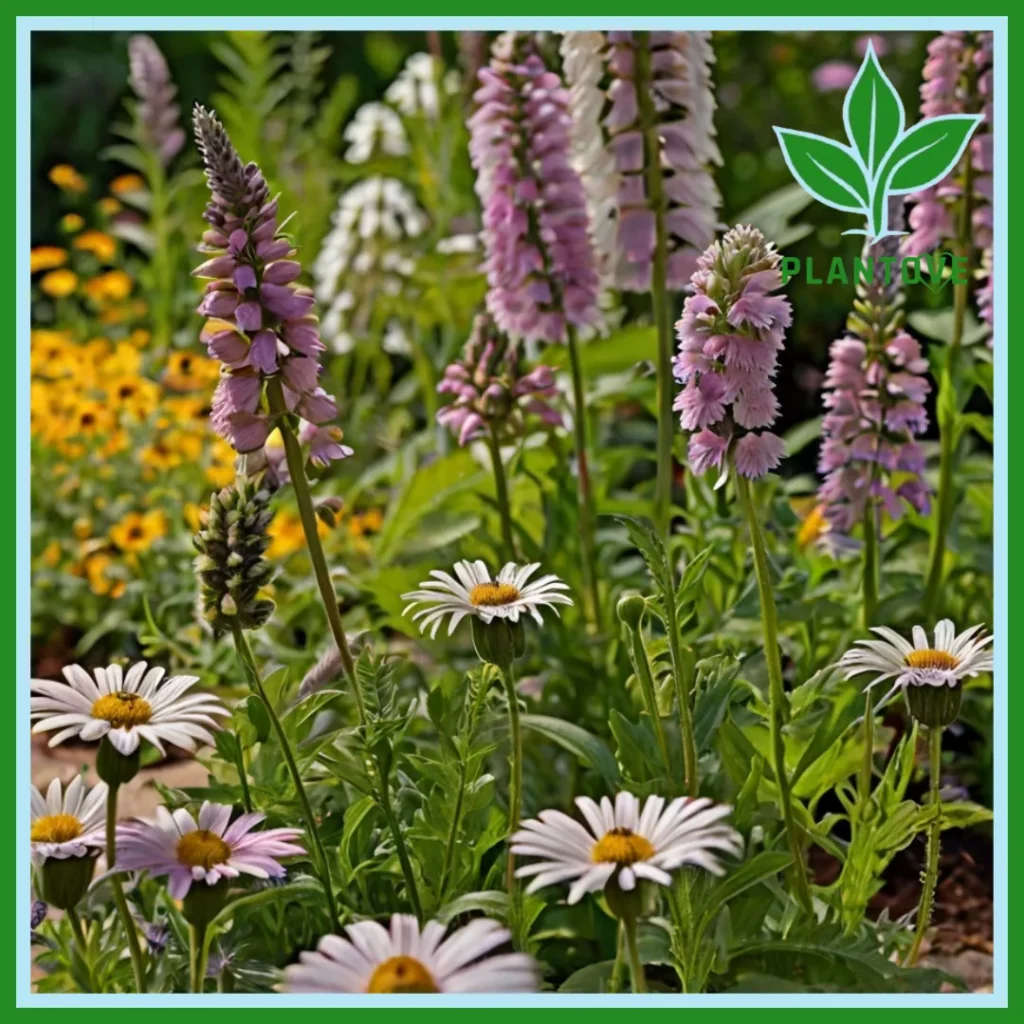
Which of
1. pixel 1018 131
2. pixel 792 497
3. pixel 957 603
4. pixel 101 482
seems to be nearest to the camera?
pixel 1018 131

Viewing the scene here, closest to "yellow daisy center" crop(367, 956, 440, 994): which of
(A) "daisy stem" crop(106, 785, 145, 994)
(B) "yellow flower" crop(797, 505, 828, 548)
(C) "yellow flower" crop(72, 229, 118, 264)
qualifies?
(A) "daisy stem" crop(106, 785, 145, 994)

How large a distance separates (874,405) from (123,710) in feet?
3.49

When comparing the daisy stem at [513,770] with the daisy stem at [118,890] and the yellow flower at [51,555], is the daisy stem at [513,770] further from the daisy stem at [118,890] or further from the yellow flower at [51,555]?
the yellow flower at [51,555]

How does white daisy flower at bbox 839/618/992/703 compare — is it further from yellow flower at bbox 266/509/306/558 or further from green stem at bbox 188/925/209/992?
yellow flower at bbox 266/509/306/558

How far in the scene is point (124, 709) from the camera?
1519 mm

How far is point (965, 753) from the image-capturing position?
7.97 feet

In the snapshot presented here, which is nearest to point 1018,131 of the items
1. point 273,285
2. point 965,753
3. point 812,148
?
point 812,148

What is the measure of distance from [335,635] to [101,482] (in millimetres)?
1649

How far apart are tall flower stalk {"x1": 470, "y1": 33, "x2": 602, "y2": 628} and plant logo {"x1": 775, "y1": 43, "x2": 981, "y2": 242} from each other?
0.44 metres

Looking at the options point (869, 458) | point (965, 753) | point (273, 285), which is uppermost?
point (273, 285)

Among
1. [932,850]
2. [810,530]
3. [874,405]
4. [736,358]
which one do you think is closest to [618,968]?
[932,850]

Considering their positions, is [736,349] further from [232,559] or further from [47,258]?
[47,258]

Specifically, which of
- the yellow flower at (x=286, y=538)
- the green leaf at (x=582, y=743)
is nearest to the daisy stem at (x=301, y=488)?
the green leaf at (x=582, y=743)

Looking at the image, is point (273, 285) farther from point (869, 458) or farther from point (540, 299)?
point (869, 458)
